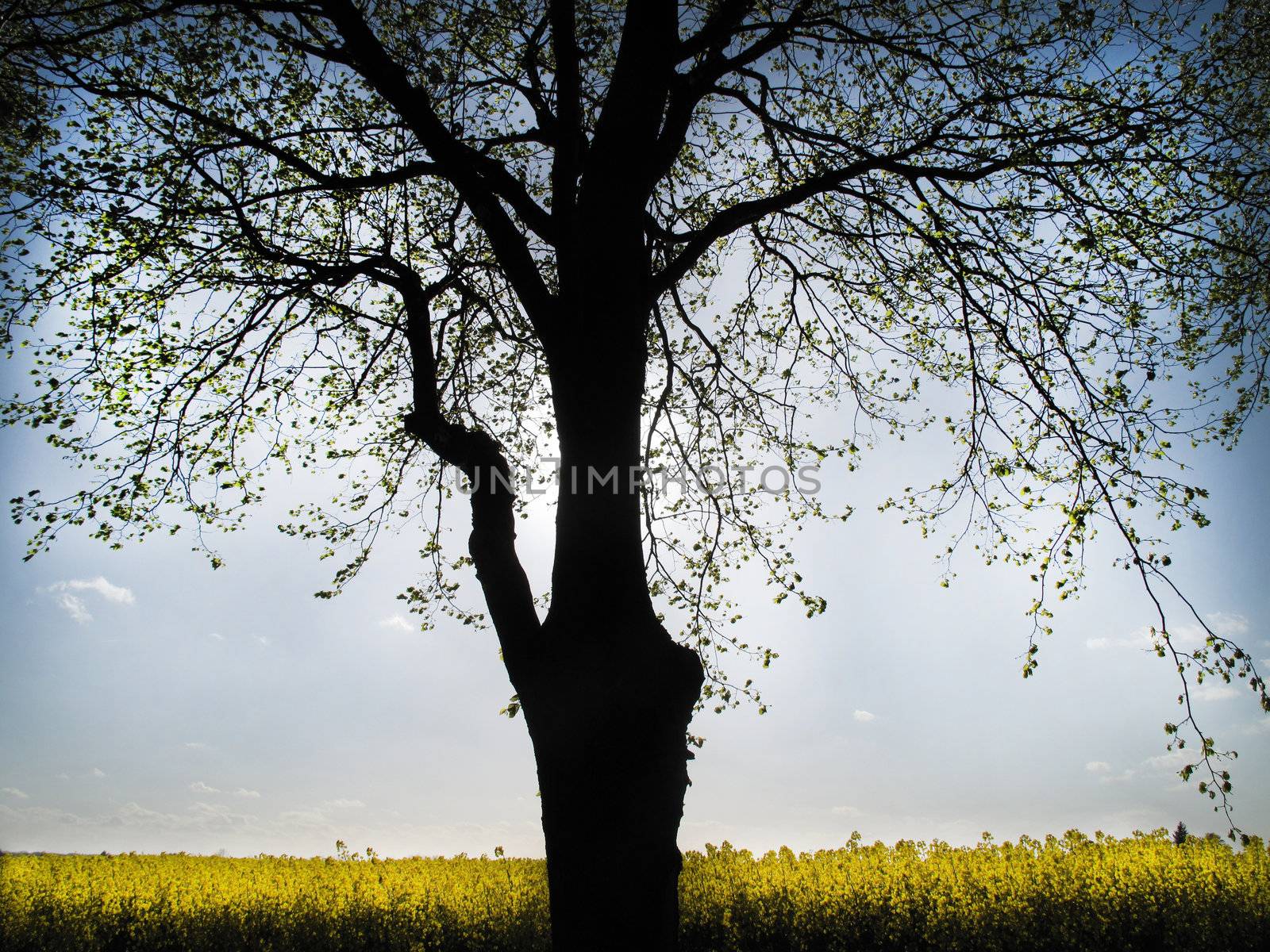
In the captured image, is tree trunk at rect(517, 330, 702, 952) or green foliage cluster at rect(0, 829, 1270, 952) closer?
tree trunk at rect(517, 330, 702, 952)

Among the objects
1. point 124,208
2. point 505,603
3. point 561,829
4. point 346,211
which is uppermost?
point 346,211

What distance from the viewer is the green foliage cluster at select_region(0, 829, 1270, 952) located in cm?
768

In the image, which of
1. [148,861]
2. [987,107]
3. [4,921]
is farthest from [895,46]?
[148,861]

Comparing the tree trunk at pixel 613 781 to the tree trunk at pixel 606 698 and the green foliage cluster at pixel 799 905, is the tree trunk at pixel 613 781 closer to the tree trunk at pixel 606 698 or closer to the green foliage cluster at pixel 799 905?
the tree trunk at pixel 606 698

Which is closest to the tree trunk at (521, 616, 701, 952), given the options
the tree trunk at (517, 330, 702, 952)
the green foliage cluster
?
the tree trunk at (517, 330, 702, 952)

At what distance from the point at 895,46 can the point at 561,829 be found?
728 centimetres

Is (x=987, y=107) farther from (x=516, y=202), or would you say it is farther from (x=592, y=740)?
(x=592, y=740)

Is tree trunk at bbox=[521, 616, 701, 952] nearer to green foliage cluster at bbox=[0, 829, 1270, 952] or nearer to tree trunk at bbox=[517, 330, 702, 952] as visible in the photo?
tree trunk at bbox=[517, 330, 702, 952]

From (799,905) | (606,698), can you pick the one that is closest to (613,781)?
(606,698)

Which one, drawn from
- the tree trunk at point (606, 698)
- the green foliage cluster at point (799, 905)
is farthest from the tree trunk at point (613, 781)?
the green foliage cluster at point (799, 905)

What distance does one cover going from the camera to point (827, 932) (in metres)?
7.93

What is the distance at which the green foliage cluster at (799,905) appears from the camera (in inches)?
302

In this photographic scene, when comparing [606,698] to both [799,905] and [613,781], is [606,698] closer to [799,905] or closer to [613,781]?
[613,781]

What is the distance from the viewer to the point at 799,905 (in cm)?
812
